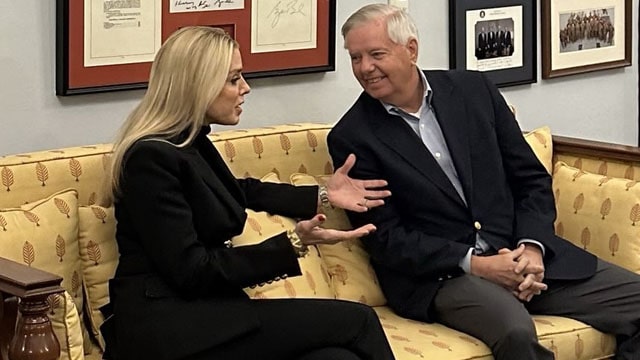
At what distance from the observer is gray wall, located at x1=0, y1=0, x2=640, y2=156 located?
318 cm

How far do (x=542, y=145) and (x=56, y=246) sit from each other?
171 cm

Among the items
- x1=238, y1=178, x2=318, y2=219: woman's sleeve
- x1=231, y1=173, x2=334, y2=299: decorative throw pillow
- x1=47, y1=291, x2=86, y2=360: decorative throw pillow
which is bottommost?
x1=47, y1=291, x2=86, y2=360: decorative throw pillow

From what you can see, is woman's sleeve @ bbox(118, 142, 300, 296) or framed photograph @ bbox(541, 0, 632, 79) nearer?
woman's sleeve @ bbox(118, 142, 300, 296)

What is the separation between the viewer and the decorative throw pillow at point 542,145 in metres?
3.82

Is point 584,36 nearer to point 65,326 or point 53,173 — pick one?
point 53,173

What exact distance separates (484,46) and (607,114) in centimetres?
83

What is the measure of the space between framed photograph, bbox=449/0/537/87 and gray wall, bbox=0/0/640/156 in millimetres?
43

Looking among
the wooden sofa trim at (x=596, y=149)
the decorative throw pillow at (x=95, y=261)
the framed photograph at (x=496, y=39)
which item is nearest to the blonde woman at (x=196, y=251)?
the decorative throw pillow at (x=95, y=261)

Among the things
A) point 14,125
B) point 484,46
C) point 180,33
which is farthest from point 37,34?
point 484,46

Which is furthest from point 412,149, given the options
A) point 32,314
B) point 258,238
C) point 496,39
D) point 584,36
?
point 584,36

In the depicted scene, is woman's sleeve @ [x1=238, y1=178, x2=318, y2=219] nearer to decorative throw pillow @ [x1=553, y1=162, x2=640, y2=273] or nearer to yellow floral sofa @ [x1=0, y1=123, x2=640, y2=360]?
yellow floral sofa @ [x1=0, y1=123, x2=640, y2=360]

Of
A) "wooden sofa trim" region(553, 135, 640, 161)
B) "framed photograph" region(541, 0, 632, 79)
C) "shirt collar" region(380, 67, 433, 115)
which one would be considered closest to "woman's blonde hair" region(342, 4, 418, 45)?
"shirt collar" region(380, 67, 433, 115)
